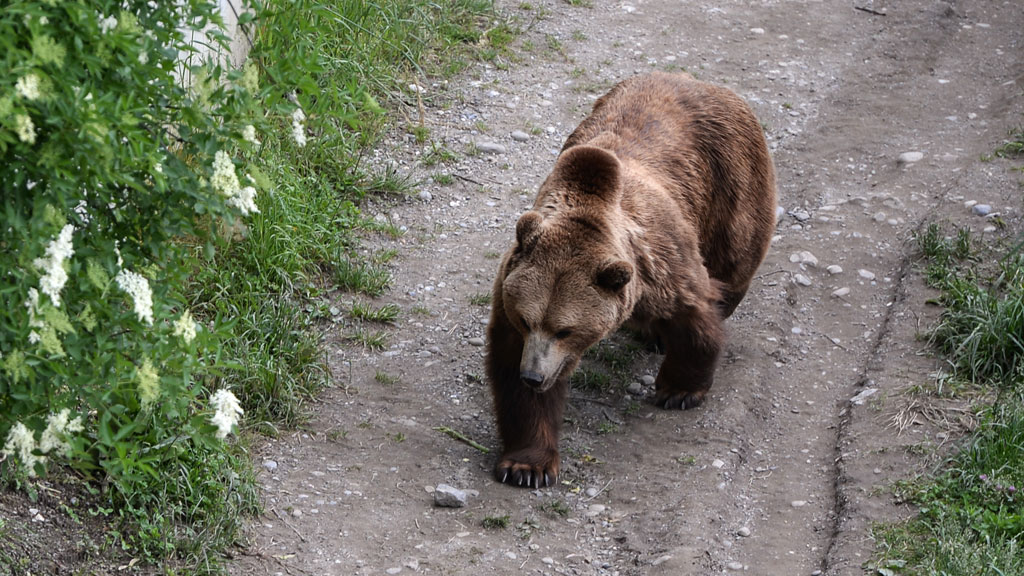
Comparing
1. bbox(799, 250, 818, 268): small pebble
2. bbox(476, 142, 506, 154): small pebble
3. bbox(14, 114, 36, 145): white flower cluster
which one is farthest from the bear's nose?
bbox(476, 142, 506, 154): small pebble

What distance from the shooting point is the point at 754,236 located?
5934mm

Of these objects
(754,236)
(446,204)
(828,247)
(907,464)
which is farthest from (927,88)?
(907,464)

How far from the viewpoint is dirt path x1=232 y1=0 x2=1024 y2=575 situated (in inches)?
178

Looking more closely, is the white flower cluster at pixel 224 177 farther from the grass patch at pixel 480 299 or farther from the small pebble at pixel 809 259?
the small pebble at pixel 809 259

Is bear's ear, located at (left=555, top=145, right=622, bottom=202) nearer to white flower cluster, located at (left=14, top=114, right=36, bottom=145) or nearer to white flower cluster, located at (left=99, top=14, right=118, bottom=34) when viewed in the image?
white flower cluster, located at (left=99, top=14, right=118, bottom=34)

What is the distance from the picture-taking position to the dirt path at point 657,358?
4531 mm

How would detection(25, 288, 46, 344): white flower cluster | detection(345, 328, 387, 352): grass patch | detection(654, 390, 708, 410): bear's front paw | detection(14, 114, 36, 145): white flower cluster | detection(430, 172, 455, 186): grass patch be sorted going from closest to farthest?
detection(14, 114, 36, 145): white flower cluster < detection(25, 288, 46, 344): white flower cluster < detection(654, 390, 708, 410): bear's front paw < detection(345, 328, 387, 352): grass patch < detection(430, 172, 455, 186): grass patch

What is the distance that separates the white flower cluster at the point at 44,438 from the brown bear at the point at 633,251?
6.57ft

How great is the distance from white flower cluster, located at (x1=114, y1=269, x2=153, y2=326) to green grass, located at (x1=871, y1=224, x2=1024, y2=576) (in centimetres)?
286

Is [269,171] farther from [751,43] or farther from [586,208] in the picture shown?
[751,43]

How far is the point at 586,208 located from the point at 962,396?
2.07m

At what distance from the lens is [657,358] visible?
6.05 metres

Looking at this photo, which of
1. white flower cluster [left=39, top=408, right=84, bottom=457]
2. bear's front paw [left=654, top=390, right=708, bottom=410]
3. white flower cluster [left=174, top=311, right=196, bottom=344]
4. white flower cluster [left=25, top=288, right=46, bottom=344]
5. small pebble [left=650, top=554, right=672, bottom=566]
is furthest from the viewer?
bear's front paw [left=654, top=390, right=708, bottom=410]

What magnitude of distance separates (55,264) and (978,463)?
3.69 meters
